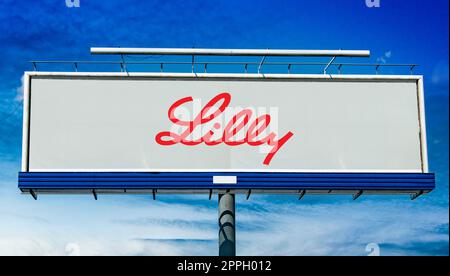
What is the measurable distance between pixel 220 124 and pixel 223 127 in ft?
0.57

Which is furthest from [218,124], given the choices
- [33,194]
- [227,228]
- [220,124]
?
[33,194]

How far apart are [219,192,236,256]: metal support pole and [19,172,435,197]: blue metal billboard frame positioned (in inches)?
29.9

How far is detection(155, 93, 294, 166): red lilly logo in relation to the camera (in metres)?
26.7

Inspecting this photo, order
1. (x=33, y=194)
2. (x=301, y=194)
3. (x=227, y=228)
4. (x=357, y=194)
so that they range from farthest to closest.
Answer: (x=357, y=194) → (x=301, y=194) → (x=33, y=194) → (x=227, y=228)

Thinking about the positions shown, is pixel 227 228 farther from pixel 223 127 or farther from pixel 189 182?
pixel 223 127

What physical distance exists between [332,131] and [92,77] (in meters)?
10.1

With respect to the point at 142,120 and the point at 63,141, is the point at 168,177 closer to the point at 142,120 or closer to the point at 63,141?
the point at 142,120

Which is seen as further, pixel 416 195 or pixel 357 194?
pixel 416 195

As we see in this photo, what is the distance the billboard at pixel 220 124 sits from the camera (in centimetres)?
2639

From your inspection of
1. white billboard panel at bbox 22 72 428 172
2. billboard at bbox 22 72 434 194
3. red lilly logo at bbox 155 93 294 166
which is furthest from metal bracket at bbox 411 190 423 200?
red lilly logo at bbox 155 93 294 166

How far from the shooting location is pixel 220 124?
26.9m

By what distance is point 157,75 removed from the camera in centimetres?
2700

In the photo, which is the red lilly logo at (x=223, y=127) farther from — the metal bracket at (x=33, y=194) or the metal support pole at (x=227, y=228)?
the metal bracket at (x=33, y=194)
